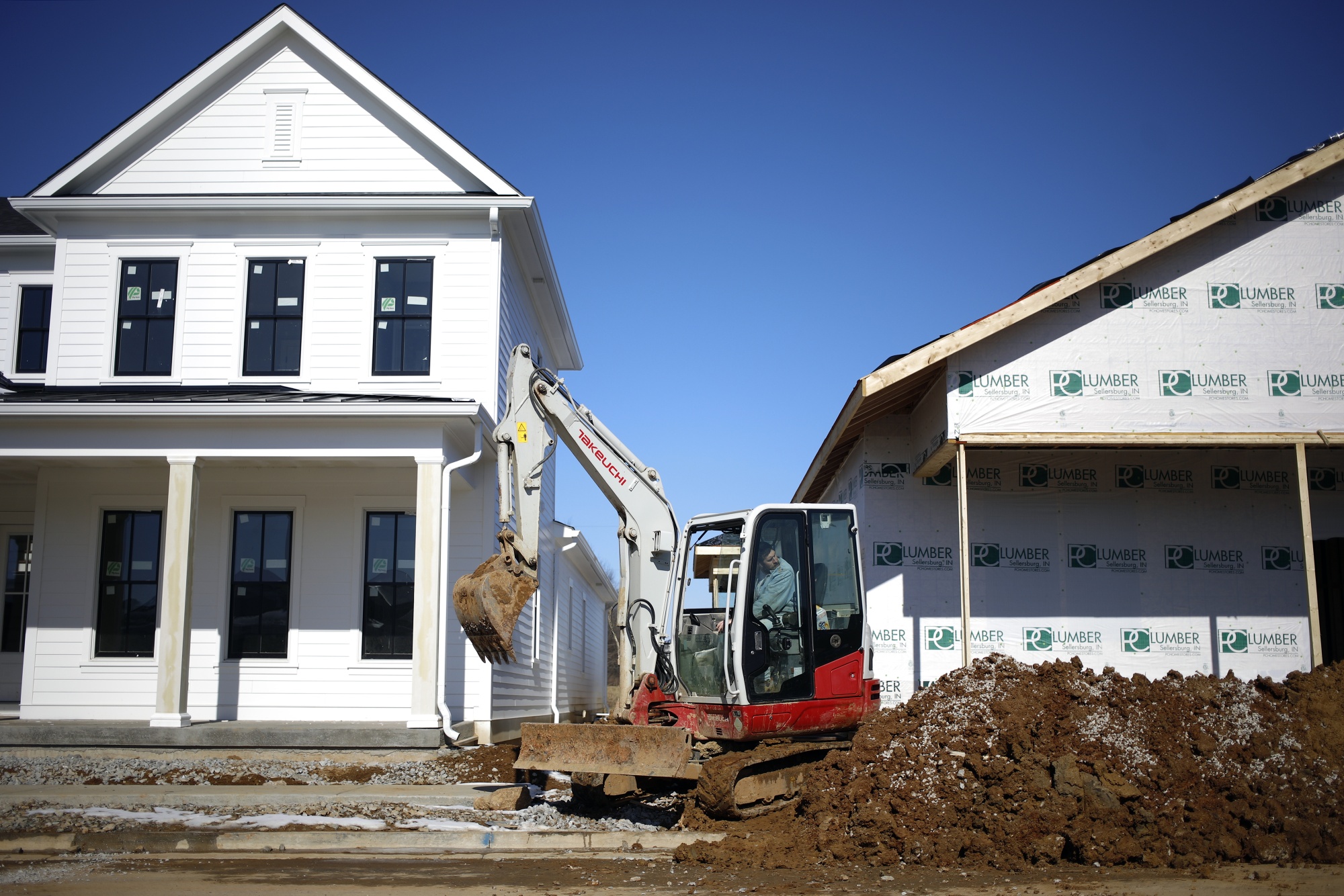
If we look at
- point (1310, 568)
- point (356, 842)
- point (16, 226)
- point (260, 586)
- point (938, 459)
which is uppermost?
point (16, 226)

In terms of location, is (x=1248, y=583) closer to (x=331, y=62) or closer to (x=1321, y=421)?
(x=1321, y=421)

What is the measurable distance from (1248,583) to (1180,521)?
3.83ft

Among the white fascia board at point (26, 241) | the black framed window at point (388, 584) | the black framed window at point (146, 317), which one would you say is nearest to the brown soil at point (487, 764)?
the black framed window at point (388, 584)

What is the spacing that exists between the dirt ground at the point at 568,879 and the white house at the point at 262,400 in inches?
198

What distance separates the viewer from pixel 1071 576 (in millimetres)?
13727

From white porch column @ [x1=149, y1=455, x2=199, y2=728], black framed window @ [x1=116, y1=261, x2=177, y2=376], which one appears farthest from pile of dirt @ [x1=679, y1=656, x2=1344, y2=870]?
black framed window @ [x1=116, y1=261, x2=177, y2=376]

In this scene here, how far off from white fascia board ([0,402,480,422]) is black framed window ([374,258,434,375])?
231 centimetres

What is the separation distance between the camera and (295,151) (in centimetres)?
1595

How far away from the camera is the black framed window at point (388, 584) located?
47.0 ft

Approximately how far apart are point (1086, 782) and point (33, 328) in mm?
16738

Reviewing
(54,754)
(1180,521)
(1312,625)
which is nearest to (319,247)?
(54,754)

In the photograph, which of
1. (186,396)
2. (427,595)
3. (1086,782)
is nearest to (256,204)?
(186,396)

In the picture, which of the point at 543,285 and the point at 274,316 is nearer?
the point at 274,316

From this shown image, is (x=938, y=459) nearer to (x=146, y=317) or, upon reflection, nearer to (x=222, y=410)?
(x=222, y=410)
